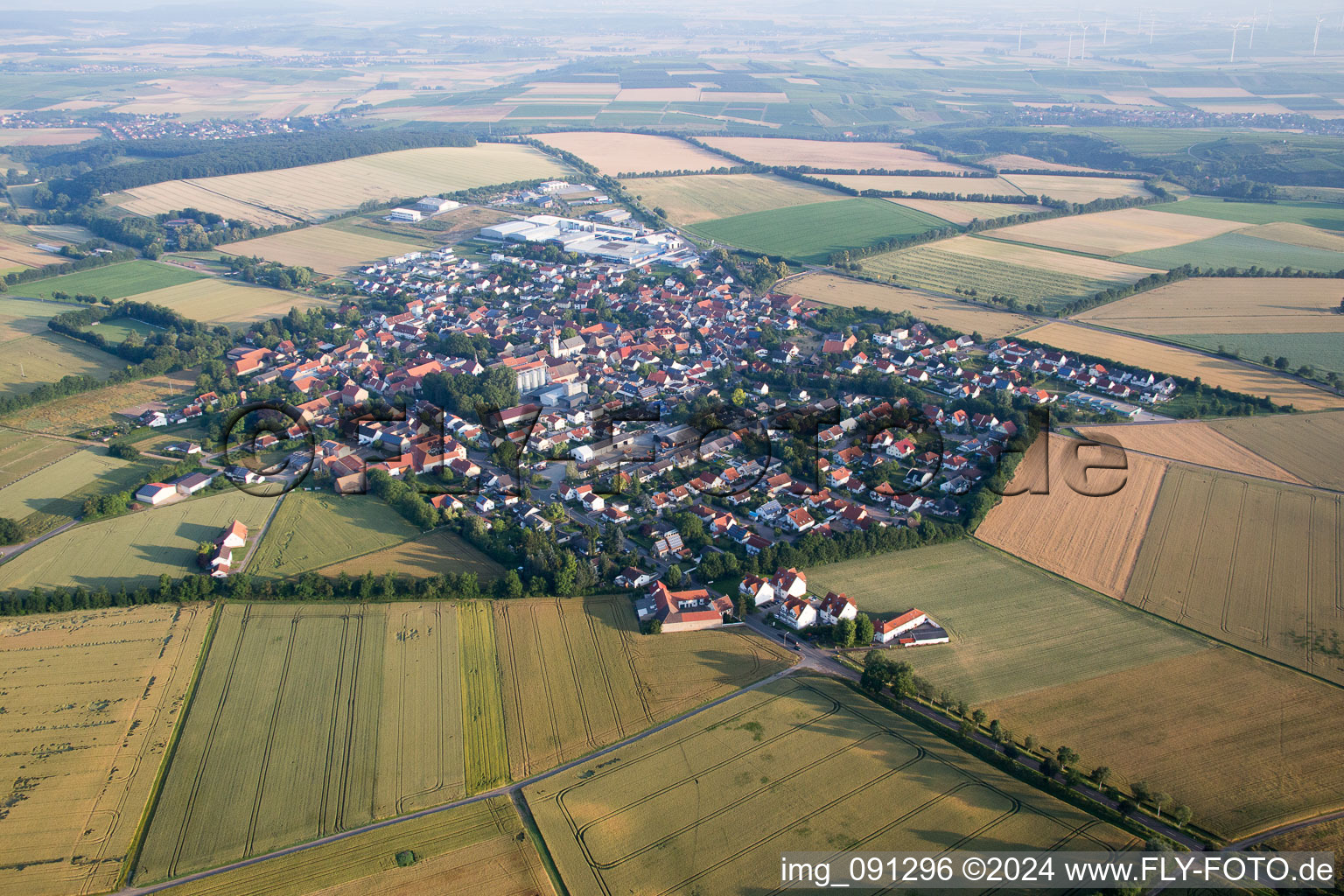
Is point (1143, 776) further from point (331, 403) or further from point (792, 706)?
point (331, 403)

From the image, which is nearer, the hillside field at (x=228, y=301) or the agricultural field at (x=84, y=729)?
the agricultural field at (x=84, y=729)

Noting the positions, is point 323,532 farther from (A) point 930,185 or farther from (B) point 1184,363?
(A) point 930,185

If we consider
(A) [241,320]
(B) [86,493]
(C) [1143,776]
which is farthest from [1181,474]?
(A) [241,320]

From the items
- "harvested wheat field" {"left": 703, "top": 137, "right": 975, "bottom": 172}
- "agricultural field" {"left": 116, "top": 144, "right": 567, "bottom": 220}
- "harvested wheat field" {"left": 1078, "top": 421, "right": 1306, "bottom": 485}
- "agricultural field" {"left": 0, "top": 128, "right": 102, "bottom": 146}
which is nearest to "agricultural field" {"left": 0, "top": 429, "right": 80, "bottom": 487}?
"harvested wheat field" {"left": 1078, "top": 421, "right": 1306, "bottom": 485}

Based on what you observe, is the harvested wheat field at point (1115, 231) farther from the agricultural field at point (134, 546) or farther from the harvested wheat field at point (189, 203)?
the harvested wheat field at point (189, 203)

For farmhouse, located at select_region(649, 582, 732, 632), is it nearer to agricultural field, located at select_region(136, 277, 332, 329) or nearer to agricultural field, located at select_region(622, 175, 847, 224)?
agricultural field, located at select_region(136, 277, 332, 329)

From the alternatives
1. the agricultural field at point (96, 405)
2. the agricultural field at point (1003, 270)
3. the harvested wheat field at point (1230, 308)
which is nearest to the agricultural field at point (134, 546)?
the agricultural field at point (96, 405)

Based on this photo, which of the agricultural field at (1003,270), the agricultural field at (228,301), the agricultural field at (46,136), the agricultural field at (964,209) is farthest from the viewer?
the agricultural field at (46,136)
